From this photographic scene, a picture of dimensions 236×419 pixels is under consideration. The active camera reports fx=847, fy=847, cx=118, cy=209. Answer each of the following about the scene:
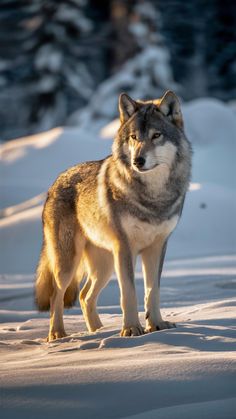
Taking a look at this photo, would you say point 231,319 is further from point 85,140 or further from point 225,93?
point 225,93

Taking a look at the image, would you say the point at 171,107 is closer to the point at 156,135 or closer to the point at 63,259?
the point at 156,135

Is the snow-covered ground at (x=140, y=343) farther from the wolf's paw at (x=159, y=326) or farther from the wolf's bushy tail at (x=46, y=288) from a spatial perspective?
the wolf's bushy tail at (x=46, y=288)

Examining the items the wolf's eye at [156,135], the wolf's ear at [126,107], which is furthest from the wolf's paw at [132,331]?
the wolf's ear at [126,107]

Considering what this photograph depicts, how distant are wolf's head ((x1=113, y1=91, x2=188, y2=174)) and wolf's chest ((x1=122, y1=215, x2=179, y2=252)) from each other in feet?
0.97

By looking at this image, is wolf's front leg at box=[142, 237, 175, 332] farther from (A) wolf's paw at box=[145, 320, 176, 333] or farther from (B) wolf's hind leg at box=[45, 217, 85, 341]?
(B) wolf's hind leg at box=[45, 217, 85, 341]

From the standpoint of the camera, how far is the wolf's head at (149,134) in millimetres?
4777

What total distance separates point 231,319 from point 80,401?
6.27 feet

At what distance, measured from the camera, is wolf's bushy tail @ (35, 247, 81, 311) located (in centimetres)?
582

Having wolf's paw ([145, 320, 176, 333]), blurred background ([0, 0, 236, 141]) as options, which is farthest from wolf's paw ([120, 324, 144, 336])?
blurred background ([0, 0, 236, 141])

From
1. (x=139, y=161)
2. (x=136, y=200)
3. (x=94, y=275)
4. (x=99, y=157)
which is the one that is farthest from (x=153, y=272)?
(x=99, y=157)

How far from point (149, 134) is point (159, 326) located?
1115 millimetres

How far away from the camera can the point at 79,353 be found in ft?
13.2

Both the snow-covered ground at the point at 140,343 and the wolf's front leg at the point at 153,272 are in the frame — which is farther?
the wolf's front leg at the point at 153,272

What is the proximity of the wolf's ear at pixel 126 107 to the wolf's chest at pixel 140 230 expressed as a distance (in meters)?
0.63
